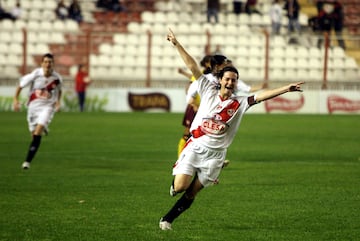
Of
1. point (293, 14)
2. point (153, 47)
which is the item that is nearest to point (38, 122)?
Result: point (153, 47)

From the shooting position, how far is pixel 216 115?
35.5 ft

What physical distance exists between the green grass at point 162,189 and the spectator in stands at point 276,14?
13931 mm

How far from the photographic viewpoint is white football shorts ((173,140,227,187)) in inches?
421

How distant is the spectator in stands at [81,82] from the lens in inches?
1465

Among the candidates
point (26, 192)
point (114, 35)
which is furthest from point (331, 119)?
point (26, 192)

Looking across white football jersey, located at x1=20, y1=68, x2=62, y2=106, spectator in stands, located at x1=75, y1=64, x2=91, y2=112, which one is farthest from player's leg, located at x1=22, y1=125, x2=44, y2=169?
spectator in stands, located at x1=75, y1=64, x2=91, y2=112

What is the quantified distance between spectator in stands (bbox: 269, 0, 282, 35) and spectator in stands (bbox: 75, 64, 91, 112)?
8977mm

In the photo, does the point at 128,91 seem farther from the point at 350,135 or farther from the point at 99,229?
the point at 99,229

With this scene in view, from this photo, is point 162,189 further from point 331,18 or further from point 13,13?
point 13,13

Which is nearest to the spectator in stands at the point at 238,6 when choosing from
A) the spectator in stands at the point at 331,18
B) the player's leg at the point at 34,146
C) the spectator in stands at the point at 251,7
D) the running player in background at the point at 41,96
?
the spectator in stands at the point at 251,7

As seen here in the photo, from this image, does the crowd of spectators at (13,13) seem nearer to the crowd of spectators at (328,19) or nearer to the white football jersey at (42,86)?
the crowd of spectators at (328,19)

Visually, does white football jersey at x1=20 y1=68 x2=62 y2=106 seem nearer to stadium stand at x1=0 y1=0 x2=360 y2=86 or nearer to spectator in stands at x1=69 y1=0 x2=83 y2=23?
stadium stand at x1=0 y1=0 x2=360 y2=86

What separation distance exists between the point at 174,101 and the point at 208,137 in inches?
1085

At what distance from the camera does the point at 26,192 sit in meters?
14.2
